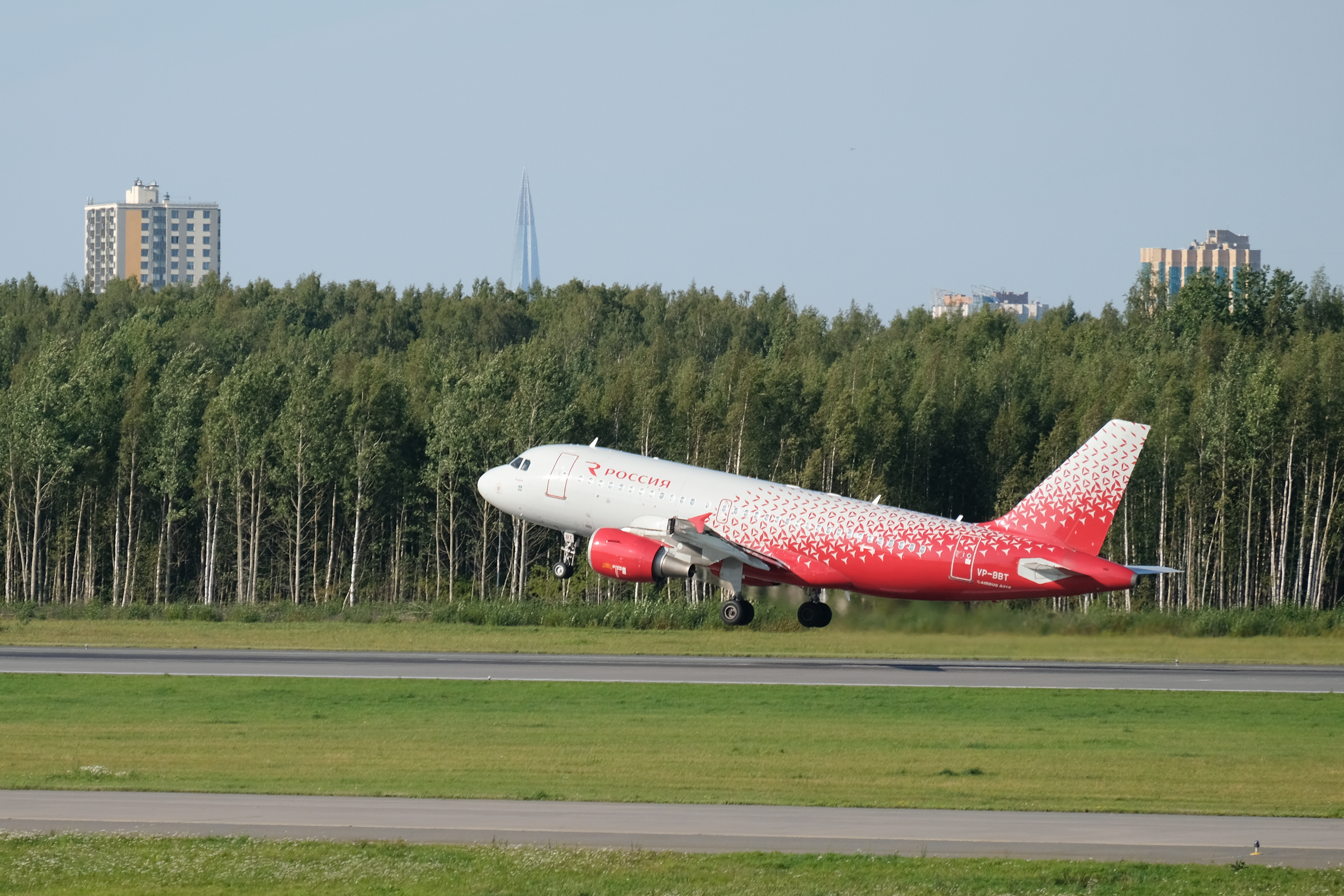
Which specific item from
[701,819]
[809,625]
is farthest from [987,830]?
[809,625]

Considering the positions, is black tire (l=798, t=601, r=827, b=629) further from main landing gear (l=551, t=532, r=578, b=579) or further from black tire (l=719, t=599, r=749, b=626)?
main landing gear (l=551, t=532, r=578, b=579)

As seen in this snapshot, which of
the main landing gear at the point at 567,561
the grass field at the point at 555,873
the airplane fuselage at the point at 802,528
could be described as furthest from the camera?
the main landing gear at the point at 567,561

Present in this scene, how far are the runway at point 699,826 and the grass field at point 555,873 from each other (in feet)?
2.74

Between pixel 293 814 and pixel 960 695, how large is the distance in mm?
25365

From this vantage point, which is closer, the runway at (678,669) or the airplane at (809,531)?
the runway at (678,669)

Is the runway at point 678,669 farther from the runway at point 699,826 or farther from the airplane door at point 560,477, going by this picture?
the runway at point 699,826

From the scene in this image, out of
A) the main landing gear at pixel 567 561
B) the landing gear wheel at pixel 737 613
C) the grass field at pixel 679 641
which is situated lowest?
the grass field at pixel 679 641

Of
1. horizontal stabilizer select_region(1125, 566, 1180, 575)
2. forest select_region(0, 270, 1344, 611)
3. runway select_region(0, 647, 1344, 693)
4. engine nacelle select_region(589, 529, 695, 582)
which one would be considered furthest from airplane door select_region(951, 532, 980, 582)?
forest select_region(0, 270, 1344, 611)

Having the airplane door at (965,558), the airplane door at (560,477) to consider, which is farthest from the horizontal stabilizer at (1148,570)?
the airplane door at (560,477)

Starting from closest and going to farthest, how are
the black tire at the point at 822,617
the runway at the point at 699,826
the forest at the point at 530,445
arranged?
the runway at the point at 699,826 < the black tire at the point at 822,617 < the forest at the point at 530,445

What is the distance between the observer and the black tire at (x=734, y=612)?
5759 cm

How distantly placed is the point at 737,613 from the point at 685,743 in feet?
63.9

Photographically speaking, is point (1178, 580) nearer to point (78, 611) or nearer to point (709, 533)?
point (709, 533)

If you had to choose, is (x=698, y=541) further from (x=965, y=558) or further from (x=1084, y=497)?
(x=1084, y=497)
